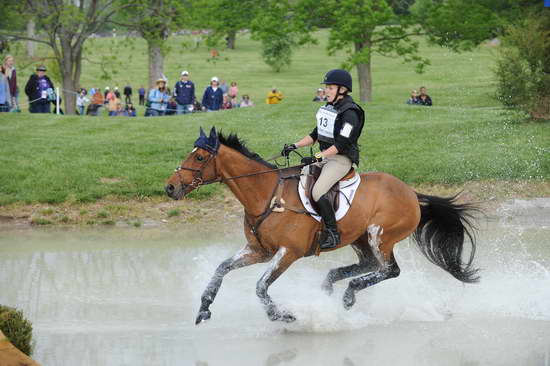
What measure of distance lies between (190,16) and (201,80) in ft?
81.7

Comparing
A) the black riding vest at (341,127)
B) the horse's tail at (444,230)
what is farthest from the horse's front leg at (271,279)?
the horse's tail at (444,230)

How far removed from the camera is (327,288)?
31.8 ft

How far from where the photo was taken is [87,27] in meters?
26.7

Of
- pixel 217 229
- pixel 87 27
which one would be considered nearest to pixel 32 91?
pixel 87 27

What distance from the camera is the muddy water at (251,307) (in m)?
7.84

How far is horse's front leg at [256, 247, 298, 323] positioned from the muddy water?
0.17 metres

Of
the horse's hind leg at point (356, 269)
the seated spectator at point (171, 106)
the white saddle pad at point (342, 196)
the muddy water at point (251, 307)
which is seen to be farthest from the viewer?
the seated spectator at point (171, 106)

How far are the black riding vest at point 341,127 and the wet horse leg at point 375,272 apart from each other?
0.93m

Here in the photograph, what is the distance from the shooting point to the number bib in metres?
8.69

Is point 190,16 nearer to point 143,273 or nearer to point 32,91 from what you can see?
point 32,91

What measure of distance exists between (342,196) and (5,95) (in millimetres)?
16910

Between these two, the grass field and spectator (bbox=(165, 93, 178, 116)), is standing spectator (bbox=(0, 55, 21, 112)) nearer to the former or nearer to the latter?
the grass field

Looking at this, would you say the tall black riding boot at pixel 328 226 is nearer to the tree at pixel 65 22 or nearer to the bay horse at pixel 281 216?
the bay horse at pixel 281 216

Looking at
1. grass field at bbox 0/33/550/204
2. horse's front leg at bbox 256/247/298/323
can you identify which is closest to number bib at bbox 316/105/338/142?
horse's front leg at bbox 256/247/298/323
